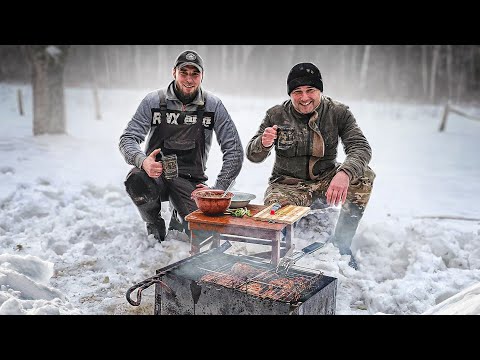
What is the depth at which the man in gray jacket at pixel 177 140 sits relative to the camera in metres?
4.30

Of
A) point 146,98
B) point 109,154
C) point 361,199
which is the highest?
point 146,98

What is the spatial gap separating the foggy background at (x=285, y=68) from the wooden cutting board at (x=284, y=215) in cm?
1098

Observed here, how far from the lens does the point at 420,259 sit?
13.1ft

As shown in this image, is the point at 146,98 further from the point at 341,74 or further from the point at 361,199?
the point at 341,74

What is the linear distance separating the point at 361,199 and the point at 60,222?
9.41 ft

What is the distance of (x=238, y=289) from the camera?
8.75ft

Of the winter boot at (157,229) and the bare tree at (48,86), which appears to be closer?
the winter boot at (157,229)

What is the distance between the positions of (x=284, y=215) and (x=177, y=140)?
1.47m

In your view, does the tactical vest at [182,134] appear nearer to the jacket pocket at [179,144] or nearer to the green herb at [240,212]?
the jacket pocket at [179,144]

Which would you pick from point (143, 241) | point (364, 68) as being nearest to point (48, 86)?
point (143, 241)

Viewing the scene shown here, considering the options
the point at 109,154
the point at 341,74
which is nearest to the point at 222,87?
the point at 341,74

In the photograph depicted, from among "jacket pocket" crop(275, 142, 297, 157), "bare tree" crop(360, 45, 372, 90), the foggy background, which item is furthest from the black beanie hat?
"bare tree" crop(360, 45, 372, 90)

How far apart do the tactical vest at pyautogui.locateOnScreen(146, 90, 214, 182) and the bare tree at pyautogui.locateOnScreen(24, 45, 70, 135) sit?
582cm

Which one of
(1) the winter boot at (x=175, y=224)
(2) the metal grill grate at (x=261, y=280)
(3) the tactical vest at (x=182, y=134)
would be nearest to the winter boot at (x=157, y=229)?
(1) the winter boot at (x=175, y=224)
